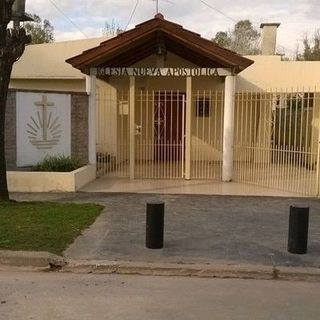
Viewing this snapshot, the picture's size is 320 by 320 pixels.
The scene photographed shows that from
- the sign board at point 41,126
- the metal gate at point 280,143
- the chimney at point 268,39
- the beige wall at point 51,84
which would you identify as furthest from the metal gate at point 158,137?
the chimney at point 268,39

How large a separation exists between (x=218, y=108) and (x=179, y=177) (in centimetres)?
444

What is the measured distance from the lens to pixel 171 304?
5.45 meters

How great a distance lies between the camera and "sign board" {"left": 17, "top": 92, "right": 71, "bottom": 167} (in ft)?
42.3

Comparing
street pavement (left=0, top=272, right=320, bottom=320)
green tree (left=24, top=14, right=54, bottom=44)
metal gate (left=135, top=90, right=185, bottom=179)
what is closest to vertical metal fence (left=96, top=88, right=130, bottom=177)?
metal gate (left=135, top=90, right=185, bottom=179)

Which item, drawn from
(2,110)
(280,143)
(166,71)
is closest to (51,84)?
(166,71)

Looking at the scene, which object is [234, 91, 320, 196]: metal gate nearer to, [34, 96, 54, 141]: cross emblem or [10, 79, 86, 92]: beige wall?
[34, 96, 54, 141]: cross emblem

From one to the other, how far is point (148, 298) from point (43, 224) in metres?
3.31

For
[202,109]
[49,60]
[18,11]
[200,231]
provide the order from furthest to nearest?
1. [49,60]
2. [202,109]
3. [18,11]
4. [200,231]

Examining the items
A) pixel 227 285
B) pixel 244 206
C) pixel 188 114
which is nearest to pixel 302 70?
pixel 188 114

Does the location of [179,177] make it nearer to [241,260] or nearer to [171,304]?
[241,260]

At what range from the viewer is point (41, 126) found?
1335 centimetres

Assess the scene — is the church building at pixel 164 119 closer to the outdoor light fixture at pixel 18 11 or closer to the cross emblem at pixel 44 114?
the cross emblem at pixel 44 114

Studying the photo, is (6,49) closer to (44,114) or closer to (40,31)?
(44,114)

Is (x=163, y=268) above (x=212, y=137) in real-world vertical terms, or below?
below
